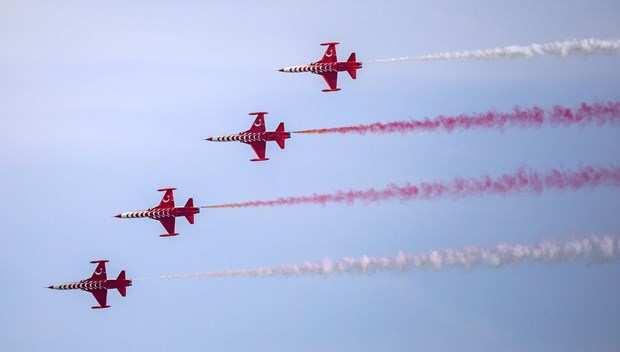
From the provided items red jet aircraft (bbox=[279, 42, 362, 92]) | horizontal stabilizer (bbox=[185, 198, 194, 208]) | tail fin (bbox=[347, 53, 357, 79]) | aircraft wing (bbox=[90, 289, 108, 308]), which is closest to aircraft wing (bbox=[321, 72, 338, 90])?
red jet aircraft (bbox=[279, 42, 362, 92])

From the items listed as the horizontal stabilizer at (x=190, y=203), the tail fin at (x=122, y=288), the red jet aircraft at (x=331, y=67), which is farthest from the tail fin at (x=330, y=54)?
the tail fin at (x=122, y=288)

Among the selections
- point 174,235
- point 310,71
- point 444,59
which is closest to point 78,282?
point 174,235

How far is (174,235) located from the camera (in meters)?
104

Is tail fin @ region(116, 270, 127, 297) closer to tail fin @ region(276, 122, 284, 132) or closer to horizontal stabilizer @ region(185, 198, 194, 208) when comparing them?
horizontal stabilizer @ region(185, 198, 194, 208)

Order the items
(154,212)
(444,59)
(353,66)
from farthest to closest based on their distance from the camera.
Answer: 1. (154,212)
2. (353,66)
3. (444,59)

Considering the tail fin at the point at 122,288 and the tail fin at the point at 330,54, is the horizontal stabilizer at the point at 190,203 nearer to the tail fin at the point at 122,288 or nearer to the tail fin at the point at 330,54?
the tail fin at the point at 122,288

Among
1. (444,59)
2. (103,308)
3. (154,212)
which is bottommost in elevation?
(103,308)

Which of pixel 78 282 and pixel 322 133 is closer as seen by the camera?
pixel 322 133

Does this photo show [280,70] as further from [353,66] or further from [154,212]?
[154,212]

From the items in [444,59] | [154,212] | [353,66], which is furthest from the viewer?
[154,212]

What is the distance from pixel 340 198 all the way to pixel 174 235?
52.2 feet

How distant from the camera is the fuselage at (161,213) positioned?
10144cm

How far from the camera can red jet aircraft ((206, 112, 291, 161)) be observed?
10044cm

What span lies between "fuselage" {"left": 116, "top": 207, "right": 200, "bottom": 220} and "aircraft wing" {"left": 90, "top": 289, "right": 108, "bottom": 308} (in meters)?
5.97
